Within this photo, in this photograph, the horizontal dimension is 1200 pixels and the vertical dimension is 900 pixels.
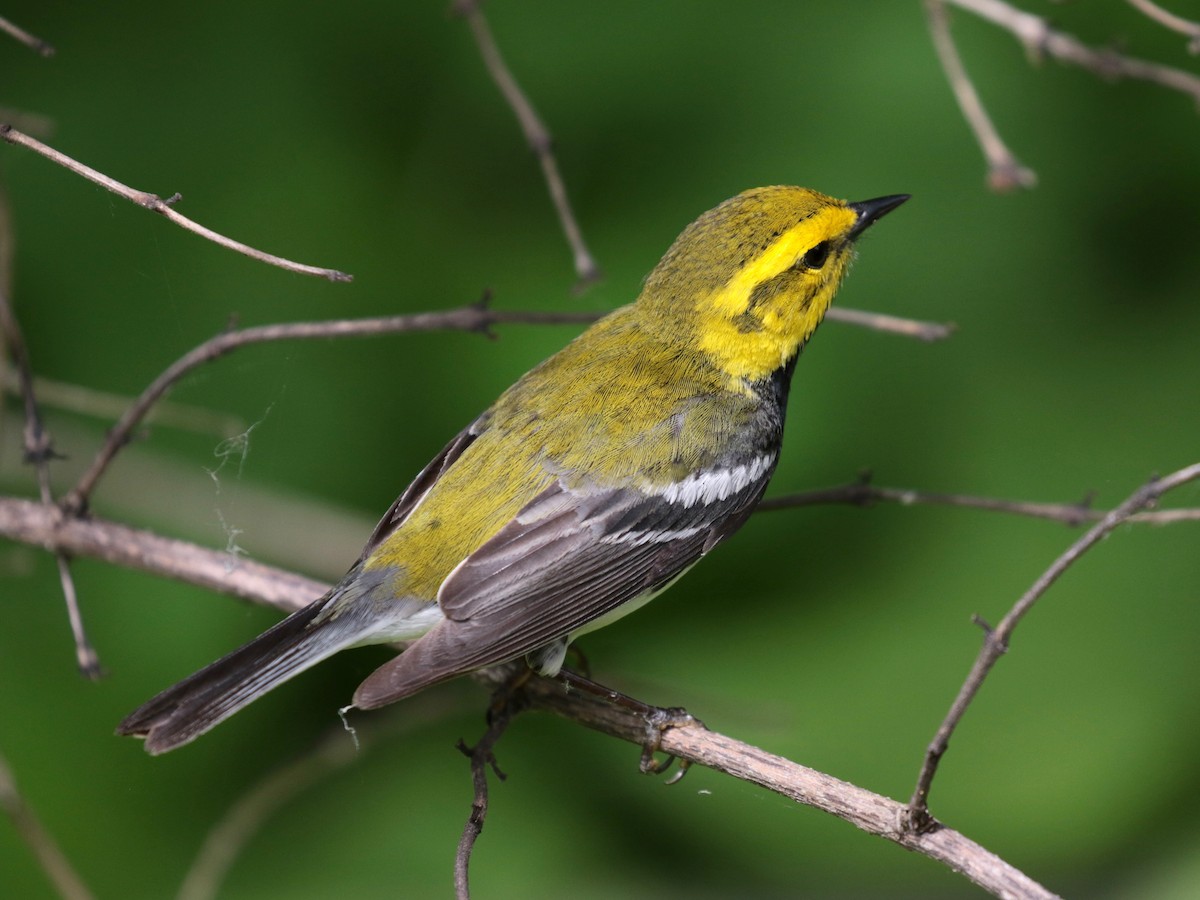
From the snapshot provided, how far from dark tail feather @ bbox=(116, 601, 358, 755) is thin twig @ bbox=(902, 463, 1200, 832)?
1.01m

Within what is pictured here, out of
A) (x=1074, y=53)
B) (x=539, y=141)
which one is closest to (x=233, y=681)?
(x=539, y=141)

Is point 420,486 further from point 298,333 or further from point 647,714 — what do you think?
point 647,714

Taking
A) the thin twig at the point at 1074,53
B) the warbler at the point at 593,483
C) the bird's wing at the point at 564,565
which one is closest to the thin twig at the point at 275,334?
the warbler at the point at 593,483

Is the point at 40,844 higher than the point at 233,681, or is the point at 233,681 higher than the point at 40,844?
the point at 233,681

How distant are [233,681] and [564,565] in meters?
0.62

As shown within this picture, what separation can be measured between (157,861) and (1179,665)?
7.61 ft

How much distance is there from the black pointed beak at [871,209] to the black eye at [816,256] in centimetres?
8

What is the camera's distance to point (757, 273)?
2564mm

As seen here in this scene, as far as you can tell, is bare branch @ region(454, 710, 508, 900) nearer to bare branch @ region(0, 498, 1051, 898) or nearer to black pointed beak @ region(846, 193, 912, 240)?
bare branch @ region(0, 498, 1051, 898)

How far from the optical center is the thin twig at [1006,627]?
1.49 metres

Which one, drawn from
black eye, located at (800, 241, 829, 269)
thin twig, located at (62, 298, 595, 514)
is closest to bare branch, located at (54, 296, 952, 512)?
thin twig, located at (62, 298, 595, 514)

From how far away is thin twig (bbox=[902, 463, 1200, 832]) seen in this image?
1.49 metres

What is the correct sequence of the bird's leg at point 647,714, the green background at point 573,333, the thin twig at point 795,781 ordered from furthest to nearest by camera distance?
1. the green background at point 573,333
2. the bird's leg at point 647,714
3. the thin twig at point 795,781

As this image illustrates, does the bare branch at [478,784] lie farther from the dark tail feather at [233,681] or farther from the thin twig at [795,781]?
the dark tail feather at [233,681]
